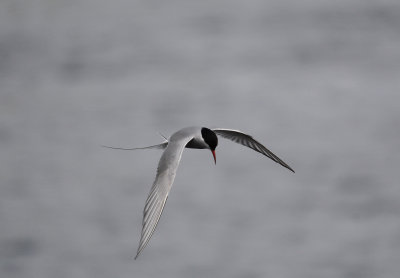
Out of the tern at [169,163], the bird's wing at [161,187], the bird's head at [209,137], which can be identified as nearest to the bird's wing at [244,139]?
the tern at [169,163]

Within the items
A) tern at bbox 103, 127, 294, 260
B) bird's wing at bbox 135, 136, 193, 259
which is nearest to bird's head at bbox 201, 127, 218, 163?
tern at bbox 103, 127, 294, 260

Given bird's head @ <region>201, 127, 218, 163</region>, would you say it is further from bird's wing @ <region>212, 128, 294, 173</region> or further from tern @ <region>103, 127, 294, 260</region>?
bird's wing @ <region>212, 128, 294, 173</region>

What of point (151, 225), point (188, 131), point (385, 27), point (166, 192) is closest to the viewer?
point (151, 225)

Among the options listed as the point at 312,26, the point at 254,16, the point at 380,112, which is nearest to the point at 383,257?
the point at 380,112

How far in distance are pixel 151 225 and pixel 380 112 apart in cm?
767

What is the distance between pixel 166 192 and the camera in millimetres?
5121

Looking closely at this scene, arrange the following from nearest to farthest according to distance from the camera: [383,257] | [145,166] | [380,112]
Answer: [383,257] < [145,166] < [380,112]

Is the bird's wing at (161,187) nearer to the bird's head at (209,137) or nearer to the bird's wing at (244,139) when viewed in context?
the bird's head at (209,137)

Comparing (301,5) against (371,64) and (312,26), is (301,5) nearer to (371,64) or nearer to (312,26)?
(312,26)

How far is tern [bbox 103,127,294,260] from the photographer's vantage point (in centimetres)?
483

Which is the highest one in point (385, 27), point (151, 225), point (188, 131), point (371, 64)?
point (385, 27)

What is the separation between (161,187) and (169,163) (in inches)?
9.9

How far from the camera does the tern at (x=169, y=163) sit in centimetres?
483

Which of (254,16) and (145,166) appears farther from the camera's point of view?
(254,16)
